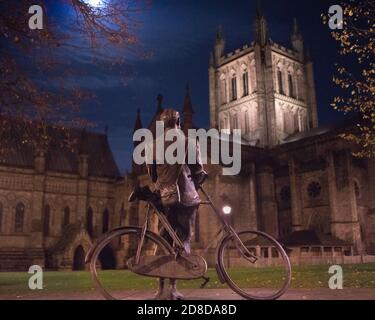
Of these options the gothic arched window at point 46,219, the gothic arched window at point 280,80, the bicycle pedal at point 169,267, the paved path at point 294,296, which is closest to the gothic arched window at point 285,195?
the gothic arched window at point 280,80

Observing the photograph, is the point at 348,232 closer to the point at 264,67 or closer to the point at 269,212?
the point at 269,212

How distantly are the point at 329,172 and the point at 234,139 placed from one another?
23.8 metres

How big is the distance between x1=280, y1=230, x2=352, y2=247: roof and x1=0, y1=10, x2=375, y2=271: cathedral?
96mm

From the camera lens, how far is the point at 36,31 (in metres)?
11.3

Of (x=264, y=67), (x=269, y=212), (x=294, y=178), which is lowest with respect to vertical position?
(x=269, y=212)

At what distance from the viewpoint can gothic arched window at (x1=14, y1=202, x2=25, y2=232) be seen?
44.7m

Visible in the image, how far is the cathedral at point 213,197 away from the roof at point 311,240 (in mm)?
96

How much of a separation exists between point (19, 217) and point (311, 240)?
3071 cm

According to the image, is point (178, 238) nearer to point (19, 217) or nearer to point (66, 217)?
point (19, 217)

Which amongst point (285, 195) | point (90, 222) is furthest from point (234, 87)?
point (90, 222)

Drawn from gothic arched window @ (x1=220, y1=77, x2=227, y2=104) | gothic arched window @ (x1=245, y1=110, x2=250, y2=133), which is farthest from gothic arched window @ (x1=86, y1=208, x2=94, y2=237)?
gothic arched window @ (x1=220, y1=77, x2=227, y2=104)

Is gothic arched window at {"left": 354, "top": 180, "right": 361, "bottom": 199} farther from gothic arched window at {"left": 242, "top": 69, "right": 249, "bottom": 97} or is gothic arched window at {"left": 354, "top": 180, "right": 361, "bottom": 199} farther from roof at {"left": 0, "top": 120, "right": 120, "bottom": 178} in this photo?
gothic arched window at {"left": 242, "top": 69, "right": 249, "bottom": 97}
